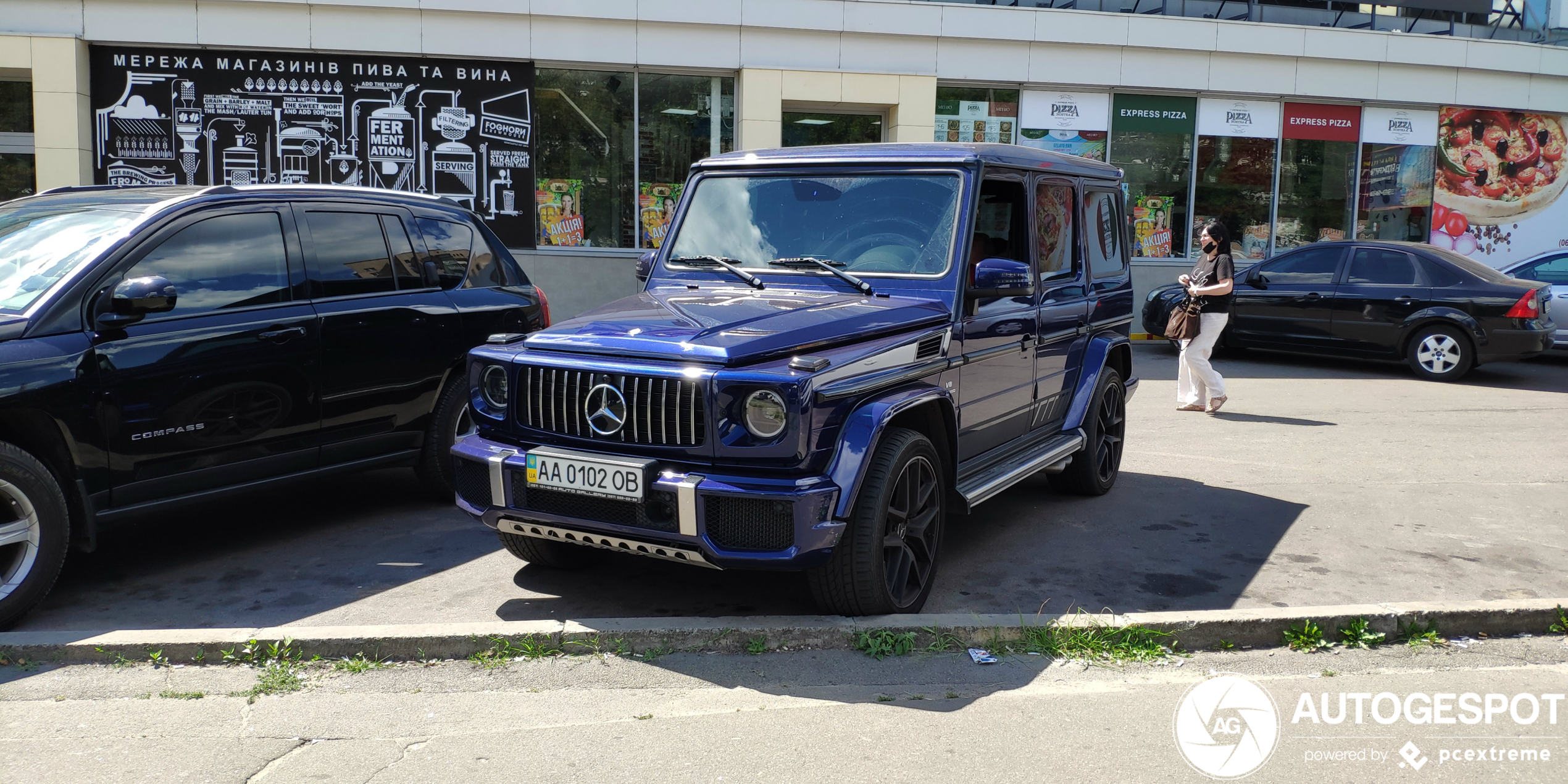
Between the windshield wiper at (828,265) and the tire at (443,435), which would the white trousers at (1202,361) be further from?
the tire at (443,435)

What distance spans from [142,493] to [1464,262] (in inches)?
525

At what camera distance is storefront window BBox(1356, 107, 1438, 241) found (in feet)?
60.5

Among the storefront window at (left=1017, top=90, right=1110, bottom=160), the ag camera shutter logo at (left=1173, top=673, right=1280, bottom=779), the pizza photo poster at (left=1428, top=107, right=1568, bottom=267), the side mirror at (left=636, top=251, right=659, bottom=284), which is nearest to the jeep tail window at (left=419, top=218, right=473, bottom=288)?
the side mirror at (left=636, top=251, right=659, bottom=284)

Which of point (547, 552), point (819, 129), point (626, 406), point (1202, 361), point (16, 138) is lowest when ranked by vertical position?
point (547, 552)

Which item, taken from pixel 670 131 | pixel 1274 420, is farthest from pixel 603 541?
pixel 670 131

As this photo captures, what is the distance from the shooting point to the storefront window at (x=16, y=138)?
14562mm

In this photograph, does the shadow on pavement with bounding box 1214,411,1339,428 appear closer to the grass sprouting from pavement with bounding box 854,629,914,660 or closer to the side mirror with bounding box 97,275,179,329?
the grass sprouting from pavement with bounding box 854,629,914,660

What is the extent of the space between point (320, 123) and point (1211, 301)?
1116 cm

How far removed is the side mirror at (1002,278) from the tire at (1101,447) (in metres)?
1.87

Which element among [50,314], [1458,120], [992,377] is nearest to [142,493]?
[50,314]

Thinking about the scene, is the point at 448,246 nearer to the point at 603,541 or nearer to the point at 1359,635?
the point at 603,541

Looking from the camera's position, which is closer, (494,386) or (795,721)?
(795,721)

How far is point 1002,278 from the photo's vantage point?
5.12 m

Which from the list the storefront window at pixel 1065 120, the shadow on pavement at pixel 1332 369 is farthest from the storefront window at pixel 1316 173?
the shadow on pavement at pixel 1332 369
